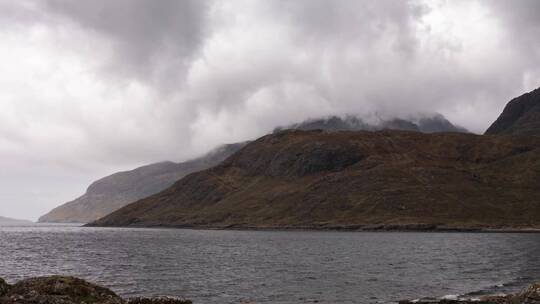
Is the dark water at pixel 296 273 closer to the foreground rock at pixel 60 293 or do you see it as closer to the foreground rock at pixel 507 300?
the foreground rock at pixel 507 300

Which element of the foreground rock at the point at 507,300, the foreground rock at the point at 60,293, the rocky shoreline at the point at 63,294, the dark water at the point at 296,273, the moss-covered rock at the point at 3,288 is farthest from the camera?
the dark water at the point at 296,273

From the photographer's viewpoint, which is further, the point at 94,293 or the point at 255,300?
the point at 255,300

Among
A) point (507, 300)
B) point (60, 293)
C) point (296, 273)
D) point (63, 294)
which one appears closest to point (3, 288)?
point (60, 293)

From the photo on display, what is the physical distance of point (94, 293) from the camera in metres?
43.2

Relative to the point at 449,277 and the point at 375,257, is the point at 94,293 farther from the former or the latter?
the point at 375,257

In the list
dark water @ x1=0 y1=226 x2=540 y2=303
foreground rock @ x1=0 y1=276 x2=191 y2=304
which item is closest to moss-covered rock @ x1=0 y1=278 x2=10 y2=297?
foreground rock @ x1=0 y1=276 x2=191 y2=304

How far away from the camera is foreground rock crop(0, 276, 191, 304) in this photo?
38.1 metres

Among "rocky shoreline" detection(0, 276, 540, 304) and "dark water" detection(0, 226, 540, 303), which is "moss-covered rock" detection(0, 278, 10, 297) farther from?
"dark water" detection(0, 226, 540, 303)

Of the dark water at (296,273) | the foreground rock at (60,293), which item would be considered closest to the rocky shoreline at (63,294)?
the foreground rock at (60,293)

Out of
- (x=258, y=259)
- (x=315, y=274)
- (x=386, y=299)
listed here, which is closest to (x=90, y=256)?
(x=258, y=259)

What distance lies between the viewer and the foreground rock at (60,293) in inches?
1501

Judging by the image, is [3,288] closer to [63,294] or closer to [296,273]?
[63,294]

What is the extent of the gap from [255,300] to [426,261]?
52.7 metres

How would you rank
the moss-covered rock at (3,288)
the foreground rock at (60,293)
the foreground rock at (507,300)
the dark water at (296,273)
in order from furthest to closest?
1. the dark water at (296,273)
2. the foreground rock at (507,300)
3. the moss-covered rock at (3,288)
4. the foreground rock at (60,293)
